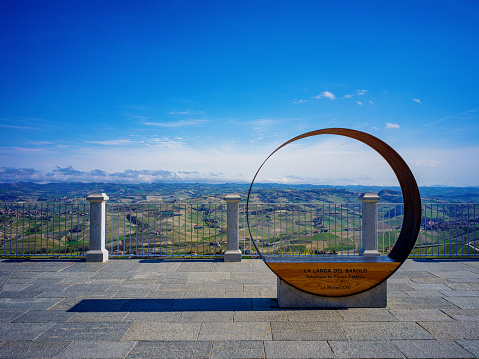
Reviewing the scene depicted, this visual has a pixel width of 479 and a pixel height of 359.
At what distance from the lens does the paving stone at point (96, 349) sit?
3062 millimetres

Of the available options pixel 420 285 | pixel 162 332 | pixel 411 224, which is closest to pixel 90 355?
pixel 162 332

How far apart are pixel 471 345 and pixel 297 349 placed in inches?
78.7

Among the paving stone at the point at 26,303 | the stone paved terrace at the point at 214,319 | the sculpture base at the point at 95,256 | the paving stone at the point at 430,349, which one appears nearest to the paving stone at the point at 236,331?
the stone paved terrace at the point at 214,319

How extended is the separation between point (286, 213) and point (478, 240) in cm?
537

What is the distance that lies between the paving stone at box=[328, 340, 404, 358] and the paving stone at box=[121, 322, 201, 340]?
64.7 inches

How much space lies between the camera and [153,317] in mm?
4043

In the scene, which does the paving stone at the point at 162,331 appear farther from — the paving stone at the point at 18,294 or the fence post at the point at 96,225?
the fence post at the point at 96,225

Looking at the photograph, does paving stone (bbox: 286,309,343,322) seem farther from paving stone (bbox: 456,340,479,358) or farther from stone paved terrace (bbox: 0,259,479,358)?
paving stone (bbox: 456,340,479,358)

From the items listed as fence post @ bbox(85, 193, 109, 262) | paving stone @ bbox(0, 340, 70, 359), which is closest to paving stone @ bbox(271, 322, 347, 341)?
paving stone @ bbox(0, 340, 70, 359)

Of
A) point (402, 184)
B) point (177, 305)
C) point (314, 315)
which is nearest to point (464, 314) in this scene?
point (402, 184)

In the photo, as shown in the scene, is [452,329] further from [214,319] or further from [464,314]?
[214,319]

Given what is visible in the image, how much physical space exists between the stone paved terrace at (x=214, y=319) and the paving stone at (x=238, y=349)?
0.05ft

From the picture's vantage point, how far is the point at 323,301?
14.2 feet

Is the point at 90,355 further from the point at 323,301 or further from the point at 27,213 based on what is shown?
the point at 27,213
